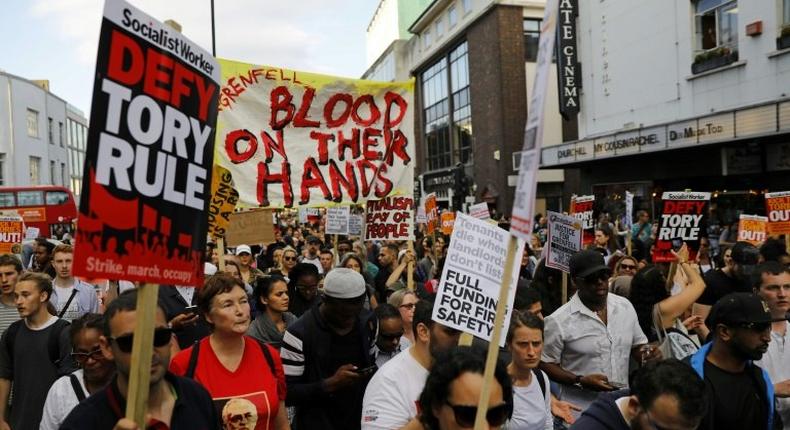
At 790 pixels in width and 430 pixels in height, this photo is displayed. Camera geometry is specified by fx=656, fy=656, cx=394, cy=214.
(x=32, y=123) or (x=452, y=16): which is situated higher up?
(x=452, y=16)

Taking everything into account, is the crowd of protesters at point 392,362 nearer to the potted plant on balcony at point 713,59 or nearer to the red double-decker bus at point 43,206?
the potted plant on balcony at point 713,59

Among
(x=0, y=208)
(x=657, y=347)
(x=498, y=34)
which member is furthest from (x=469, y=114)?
(x=657, y=347)

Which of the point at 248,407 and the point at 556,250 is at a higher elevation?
the point at 556,250

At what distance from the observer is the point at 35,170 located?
4716 cm

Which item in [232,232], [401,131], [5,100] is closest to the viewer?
[401,131]

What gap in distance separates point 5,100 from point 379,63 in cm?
2729

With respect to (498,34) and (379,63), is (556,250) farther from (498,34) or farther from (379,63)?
(379,63)

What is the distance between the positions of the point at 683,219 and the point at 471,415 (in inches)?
219

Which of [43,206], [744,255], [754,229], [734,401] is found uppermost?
[43,206]

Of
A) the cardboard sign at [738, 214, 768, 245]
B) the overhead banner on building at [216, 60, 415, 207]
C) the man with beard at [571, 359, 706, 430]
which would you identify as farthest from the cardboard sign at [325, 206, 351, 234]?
the man with beard at [571, 359, 706, 430]

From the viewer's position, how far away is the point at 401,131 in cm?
781

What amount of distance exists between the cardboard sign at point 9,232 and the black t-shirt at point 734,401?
35.0 ft

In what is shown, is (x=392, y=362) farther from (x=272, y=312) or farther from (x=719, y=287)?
(x=719, y=287)

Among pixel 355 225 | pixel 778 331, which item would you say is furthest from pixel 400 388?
pixel 355 225
